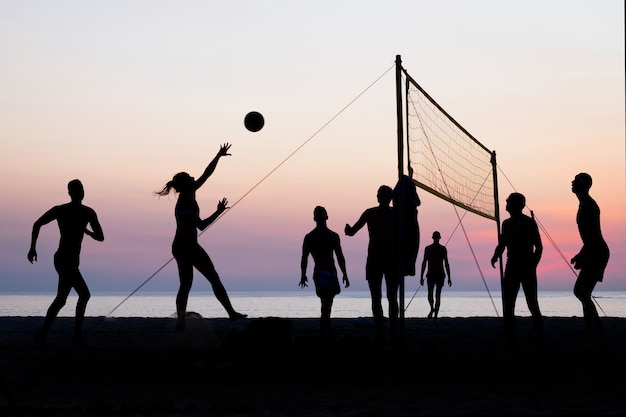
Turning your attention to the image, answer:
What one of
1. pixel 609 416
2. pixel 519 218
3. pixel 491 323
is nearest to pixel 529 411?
pixel 609 416

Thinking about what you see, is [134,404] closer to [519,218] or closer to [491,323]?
[519,218]

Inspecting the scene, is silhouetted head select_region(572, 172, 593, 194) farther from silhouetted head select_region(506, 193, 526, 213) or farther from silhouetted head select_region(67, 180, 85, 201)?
silhouetted head select_region(67, 180, 85, 201)

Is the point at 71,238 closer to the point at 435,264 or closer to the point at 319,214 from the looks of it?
the point at 319,214

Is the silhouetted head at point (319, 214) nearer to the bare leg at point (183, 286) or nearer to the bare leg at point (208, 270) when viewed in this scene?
the bare leg at point (208, 270)

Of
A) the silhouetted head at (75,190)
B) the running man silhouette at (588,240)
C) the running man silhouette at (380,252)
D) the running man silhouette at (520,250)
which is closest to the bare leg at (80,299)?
Answer: the silhouetted head at (75,190)

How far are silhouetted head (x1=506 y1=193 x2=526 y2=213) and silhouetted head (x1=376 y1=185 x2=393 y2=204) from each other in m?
1.32

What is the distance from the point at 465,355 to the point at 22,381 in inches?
159

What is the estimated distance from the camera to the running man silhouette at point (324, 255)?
10.6 m

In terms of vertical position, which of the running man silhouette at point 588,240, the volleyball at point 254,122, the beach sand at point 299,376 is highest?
the volleyball at point 254,122

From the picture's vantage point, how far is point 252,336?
8094mm

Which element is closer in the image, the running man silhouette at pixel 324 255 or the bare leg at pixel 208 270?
the bare leg at pixel 208 270

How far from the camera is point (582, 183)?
372 inches

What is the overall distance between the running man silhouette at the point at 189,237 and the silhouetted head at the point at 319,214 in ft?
6.16

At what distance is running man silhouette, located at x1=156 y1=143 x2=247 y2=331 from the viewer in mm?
8964
